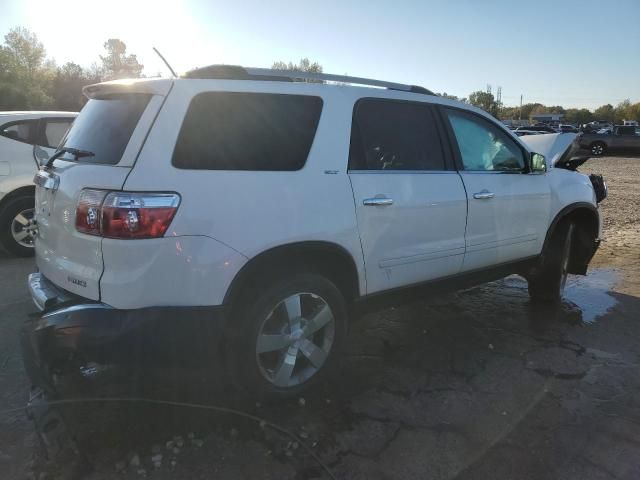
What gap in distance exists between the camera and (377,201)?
326cm

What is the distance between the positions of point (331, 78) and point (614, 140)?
30718 mm

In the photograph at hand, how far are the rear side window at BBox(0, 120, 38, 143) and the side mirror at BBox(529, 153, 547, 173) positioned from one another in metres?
5.80

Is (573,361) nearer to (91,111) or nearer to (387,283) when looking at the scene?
(387,283)

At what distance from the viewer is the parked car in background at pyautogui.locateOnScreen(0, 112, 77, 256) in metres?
6.18

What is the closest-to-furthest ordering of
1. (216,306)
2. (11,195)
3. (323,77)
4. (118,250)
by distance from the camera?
1. (118,250)
2. (216,306)
3. (323,77)
4. (11,195)

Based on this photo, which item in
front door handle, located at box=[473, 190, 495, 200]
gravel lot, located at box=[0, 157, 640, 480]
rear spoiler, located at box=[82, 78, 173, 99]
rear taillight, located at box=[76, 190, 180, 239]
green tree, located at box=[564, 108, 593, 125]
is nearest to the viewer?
rear taillight, located at box=[76, 190, 180, 239]

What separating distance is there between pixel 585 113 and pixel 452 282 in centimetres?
12884


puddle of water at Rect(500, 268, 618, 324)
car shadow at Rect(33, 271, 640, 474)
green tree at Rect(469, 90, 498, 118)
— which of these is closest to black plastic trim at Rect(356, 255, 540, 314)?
car shadow at Rect(33, 271, 640, 474)

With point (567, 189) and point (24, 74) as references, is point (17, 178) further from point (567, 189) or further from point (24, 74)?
point (24, 74)

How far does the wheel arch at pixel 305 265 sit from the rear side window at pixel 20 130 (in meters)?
5.03

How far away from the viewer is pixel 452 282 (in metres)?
3.99

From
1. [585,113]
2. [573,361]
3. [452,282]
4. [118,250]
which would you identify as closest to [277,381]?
[118,250]

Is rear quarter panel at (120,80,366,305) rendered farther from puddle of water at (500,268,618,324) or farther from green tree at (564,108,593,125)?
green tree at (564,108,593,125)

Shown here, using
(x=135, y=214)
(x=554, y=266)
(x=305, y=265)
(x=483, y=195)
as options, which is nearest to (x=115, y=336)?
(x=135, y=214)
